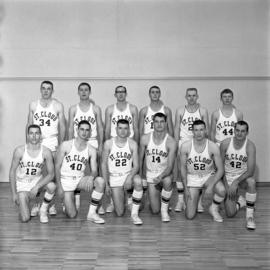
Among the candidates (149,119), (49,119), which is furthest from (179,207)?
(49,119)

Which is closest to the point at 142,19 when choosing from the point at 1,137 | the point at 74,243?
the point at 1,137

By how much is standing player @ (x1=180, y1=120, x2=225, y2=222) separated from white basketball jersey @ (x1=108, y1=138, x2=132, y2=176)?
70cm

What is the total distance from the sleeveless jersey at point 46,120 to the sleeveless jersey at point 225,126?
2.39 m

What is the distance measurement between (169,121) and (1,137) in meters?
3.19

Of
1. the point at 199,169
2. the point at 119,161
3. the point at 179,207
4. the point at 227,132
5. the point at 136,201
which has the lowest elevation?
the point at 179,207

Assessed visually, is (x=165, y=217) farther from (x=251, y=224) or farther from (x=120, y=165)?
(x=251, y=224)

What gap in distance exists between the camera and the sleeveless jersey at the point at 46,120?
7355 millimetres

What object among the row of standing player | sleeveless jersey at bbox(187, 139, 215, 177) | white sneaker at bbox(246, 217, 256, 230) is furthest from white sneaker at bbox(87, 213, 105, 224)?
white sneaker at bbox(246, 217, 256, 230)

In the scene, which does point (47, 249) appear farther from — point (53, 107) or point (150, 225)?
point (53, 107)

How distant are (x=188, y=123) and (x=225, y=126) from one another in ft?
1.79

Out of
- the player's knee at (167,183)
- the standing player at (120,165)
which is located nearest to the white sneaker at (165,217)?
the player's knee at (167,183)

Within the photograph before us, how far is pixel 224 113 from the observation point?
7.56m

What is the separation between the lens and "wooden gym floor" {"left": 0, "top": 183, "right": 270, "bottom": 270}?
4.38 meters

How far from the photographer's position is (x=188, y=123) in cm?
754
